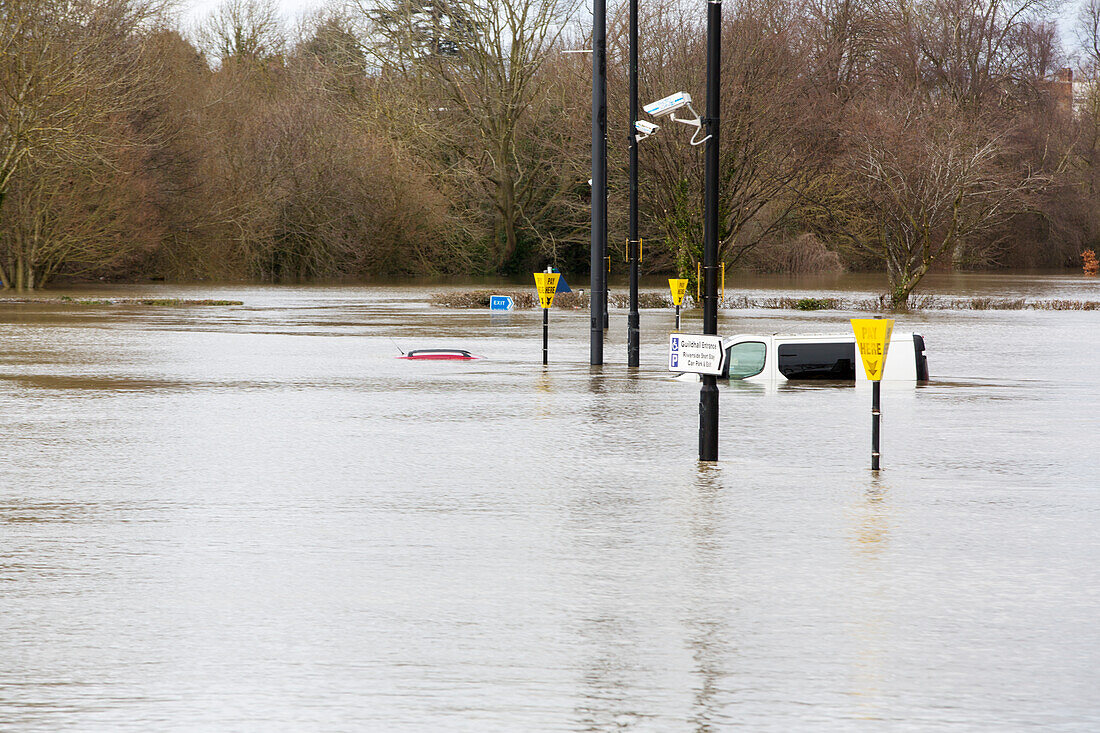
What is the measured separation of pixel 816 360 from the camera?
65.1ft

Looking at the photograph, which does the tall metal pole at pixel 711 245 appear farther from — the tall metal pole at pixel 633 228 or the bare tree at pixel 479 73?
the bare tree at pixel 479 73

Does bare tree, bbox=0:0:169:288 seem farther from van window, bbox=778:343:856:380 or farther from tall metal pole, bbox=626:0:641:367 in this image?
van window, bbox=778:343:856:380

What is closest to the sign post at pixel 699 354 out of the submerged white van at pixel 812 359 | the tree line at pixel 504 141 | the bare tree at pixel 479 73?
the submerged white van at pixel 812 359

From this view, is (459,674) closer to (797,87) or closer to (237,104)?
(797,87)

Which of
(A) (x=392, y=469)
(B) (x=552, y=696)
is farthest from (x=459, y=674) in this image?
(A) (x=392, y=469)

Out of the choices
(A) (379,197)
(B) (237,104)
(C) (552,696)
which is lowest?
(C) (552,696)

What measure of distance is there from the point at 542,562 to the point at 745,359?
12357 mm

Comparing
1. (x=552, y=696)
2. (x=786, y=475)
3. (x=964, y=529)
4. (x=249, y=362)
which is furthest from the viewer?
(x=249, y=362)

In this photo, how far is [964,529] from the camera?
29.5ft

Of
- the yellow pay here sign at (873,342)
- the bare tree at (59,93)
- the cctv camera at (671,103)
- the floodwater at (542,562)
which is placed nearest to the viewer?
the floodwater at (542,562)

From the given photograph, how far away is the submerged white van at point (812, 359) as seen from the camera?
19688mm

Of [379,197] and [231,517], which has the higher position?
[379,197]

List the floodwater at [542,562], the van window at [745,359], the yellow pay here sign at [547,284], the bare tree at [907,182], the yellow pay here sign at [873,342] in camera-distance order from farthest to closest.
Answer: the bare tree at [907,182] < the yellow pay here sign at [547,284] < the van window at [745,359] < the yellow pay here sign at [873,342] < the floodwater at [542,562]

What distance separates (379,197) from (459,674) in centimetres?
6415
